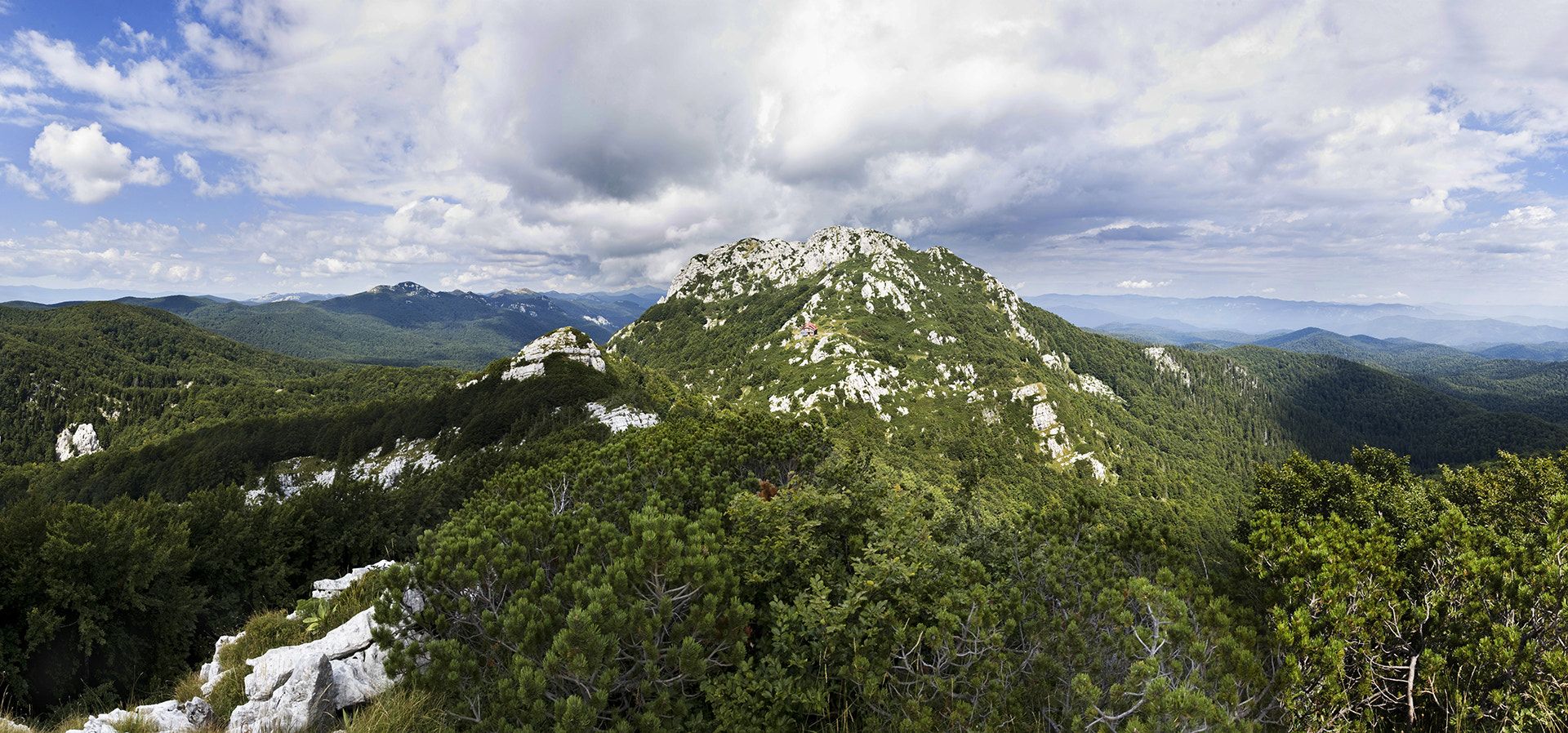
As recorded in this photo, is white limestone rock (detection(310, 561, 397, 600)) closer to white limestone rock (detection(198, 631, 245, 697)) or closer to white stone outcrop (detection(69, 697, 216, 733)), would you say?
white limestone rock (detection(198, 631, 245, 697))

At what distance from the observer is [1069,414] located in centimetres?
16300

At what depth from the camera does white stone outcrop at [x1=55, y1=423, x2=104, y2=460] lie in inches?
6373

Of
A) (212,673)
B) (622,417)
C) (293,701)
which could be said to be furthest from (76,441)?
(293,701)

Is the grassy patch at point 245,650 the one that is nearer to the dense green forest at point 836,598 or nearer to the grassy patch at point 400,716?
the dense green forest at point 836,598

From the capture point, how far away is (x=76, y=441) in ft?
537

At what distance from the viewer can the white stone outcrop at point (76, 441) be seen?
162m

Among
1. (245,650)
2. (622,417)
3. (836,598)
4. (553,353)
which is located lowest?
(622,417)

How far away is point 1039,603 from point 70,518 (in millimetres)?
26906

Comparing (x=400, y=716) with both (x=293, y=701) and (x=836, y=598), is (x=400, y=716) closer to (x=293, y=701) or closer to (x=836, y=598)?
(x=293, y=701)

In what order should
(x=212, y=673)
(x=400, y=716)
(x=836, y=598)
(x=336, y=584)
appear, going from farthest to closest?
(x=336, y=584) < (x=212, y=673) < (x=836, y=598) < (x=400, y=716)

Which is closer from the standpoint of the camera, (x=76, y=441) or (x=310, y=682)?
(x=310, y=682)

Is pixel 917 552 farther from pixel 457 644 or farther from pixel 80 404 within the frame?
pixel 80 404

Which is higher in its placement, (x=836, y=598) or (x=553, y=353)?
(x=553, y=353)

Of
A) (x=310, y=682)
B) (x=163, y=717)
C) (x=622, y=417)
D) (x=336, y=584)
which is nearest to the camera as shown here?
(x=163, y=717)
